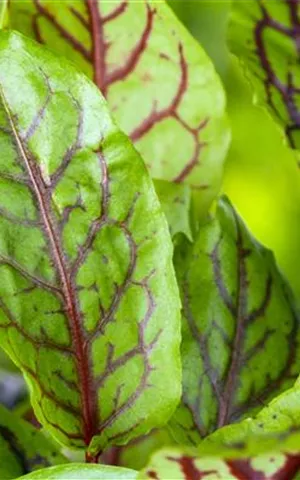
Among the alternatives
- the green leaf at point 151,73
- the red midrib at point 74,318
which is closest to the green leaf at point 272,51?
the green leaf at point 151,73

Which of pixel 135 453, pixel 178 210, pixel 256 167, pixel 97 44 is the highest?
pixel 97 44

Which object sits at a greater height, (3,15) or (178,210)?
(3,15)

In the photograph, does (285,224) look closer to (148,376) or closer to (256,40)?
(256,40)

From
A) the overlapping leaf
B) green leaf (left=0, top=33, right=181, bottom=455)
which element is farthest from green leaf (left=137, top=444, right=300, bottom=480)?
green leaf (left=0, top=33, right=181, bottom=455)

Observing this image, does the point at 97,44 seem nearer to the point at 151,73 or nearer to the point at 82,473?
the point at 151,73

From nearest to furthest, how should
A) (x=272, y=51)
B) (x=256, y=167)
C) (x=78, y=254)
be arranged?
1. (x=78, y=254)
2. (x=272, y=51)
3. (x=256, y=167)

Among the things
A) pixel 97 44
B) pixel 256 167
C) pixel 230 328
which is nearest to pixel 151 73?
pixel 97 44

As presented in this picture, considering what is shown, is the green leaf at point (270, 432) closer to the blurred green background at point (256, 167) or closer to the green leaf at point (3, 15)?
the green leaf at point (3, 15)
